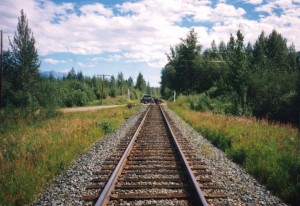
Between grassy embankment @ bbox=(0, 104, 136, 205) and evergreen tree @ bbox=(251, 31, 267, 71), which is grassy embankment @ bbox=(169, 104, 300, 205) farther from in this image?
evergreen tree @ bbox=(251, 31, 267, 71)

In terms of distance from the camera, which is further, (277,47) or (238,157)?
(277,47)

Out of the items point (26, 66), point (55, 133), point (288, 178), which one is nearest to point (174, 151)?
point (288, 178)

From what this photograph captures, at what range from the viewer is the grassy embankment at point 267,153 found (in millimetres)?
5820

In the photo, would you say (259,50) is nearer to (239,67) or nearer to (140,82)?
(239,67)

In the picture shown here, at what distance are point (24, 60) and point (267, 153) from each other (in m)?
31.9

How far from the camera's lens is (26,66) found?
32.7 metres

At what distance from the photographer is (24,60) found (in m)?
32.9

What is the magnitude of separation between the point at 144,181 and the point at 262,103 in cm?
1674

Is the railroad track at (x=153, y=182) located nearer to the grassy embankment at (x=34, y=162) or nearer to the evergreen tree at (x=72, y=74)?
the grassy embankment at (x=34, y=162)

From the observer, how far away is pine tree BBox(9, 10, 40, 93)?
107 feet

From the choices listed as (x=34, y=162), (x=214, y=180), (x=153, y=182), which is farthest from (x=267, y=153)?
(x=34, y=162)

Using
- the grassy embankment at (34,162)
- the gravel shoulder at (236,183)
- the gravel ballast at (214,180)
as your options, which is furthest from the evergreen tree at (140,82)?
the gravel shoulder at (236,183)

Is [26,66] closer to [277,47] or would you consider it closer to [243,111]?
[243,111]

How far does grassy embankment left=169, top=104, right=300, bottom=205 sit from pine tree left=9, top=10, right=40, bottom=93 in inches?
1059
